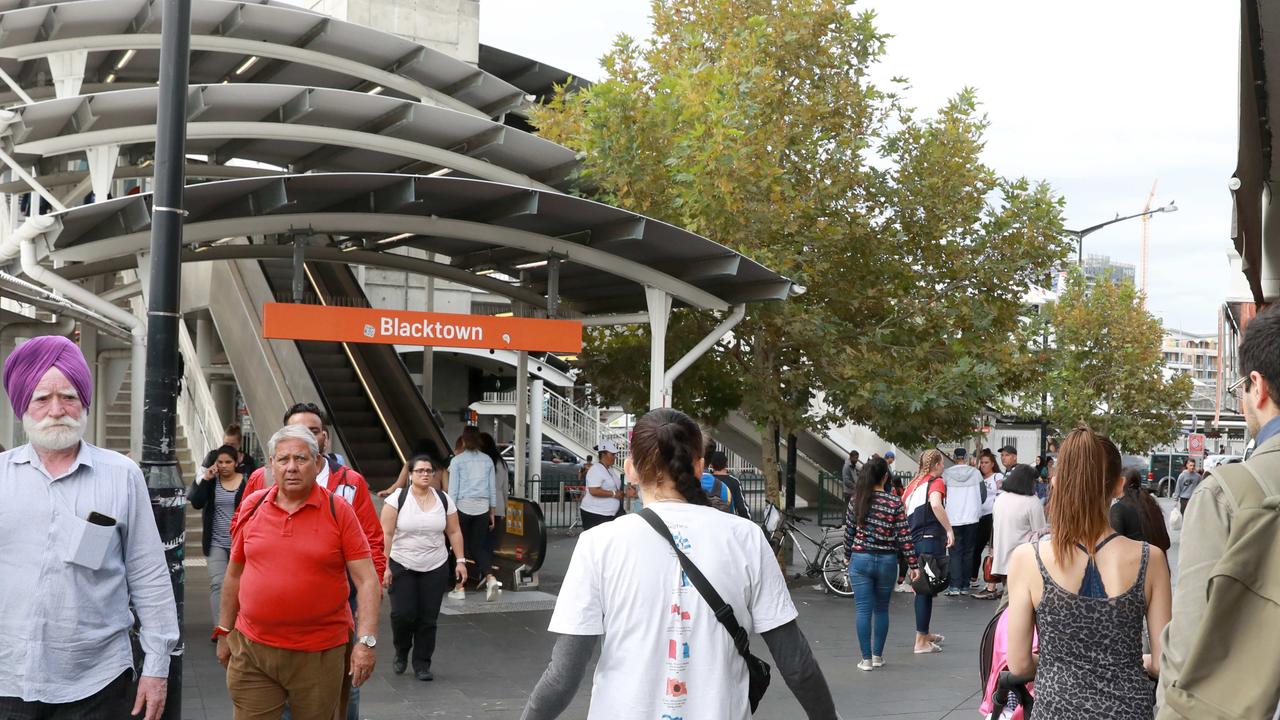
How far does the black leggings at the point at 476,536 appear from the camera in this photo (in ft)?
42.1

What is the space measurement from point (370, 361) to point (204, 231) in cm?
953

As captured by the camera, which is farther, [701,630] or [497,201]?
[497,201]

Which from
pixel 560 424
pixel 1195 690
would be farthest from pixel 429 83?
pixel 1195 690

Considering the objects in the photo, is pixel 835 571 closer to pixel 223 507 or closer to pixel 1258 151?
pixel 1258 151

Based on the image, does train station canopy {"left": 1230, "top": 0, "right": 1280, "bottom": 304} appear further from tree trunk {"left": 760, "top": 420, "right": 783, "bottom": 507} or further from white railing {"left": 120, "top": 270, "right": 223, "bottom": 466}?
white railing {"left": 120, "top": 270, "right": 223, "bottom": 466}

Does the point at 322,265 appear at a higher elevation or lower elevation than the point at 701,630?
higher

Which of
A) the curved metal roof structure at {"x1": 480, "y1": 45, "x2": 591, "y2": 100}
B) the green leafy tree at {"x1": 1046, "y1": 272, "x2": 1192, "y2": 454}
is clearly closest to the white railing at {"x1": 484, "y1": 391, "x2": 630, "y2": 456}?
the curved metal roof structure at {"x1": 480, "y1": 45, "x2": 591, "y2": 100}

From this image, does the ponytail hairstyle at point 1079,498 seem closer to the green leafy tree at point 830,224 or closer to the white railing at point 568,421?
the green leafy tree at point 830,224

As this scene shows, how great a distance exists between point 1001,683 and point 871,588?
5566 millimetres

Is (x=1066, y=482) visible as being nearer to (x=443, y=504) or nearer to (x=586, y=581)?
(x=586, y=581)

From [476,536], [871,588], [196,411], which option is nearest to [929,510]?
[871,588]

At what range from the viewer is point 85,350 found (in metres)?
21.5

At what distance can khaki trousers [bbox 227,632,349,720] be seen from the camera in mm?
5211

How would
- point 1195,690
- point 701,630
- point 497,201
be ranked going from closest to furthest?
point 1195,690
point 701,630
point 497,201
